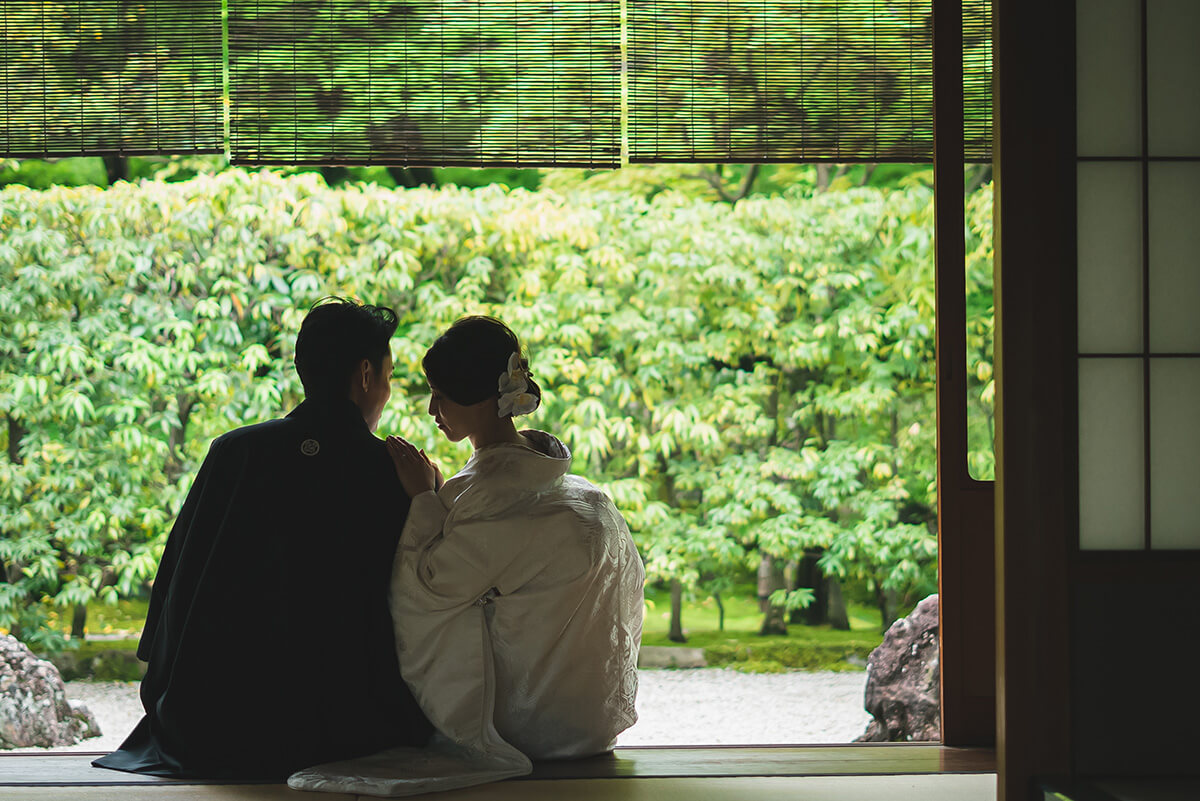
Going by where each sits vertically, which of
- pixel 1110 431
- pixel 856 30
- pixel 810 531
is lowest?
pixel 810 531

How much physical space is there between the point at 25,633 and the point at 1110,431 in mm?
5657

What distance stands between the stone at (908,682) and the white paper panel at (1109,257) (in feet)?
6.21

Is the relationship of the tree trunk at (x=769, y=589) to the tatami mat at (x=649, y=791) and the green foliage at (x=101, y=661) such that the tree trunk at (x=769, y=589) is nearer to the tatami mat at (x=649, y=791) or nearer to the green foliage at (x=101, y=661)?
the green foliage at (x=101, y=661)

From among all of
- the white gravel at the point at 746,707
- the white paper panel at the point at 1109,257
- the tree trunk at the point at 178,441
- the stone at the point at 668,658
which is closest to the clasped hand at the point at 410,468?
the white paper panel at the point at 1109,257

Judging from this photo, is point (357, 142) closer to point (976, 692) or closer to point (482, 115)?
point (482, 115)

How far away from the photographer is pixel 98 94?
10.5 feet

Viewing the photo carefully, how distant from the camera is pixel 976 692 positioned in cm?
279

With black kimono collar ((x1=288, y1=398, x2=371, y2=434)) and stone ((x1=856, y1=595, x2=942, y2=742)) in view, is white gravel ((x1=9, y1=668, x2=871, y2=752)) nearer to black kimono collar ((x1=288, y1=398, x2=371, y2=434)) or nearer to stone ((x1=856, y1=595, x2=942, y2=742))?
stone ((x1=856, y1=595, x2=942, y2=742))

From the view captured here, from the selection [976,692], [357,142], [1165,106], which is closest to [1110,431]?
[1165,106]

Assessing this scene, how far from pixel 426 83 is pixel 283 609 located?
6.06ft

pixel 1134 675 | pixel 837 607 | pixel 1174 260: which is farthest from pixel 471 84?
pixel 837 607

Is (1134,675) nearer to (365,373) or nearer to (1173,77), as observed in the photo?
(1173,77)

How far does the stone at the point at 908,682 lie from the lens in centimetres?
383

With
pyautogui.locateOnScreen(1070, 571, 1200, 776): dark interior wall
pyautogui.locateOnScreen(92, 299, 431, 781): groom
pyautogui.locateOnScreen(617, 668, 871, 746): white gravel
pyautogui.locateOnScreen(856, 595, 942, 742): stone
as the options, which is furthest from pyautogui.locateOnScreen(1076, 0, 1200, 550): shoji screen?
pyautogui.locateOnScreen(617, 668, 871, 746): white gravel
